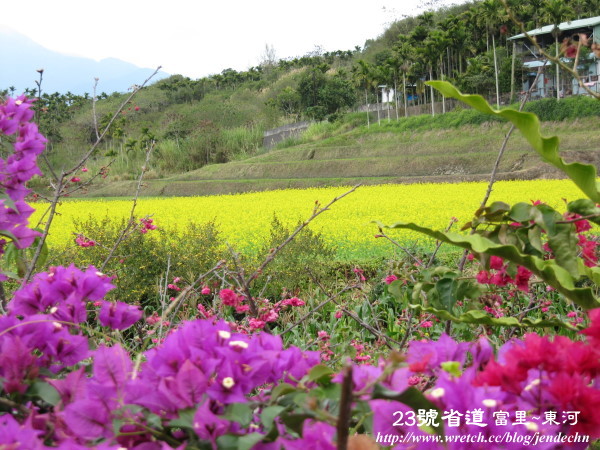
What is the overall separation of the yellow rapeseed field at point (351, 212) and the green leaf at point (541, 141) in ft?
15.4

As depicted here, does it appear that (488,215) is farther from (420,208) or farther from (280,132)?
(280,132)

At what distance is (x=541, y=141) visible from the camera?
3.86 ft

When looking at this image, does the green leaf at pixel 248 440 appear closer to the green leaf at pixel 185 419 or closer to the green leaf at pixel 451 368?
the green leaf at pixel 185 419

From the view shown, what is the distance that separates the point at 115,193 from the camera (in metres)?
24.2

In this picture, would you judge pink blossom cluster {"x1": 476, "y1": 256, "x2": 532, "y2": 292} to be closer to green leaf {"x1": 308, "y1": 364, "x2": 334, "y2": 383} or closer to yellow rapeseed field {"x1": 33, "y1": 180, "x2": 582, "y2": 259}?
green leaf {"x1": 308, "y1": 364, "x2": 334, "y2": 383}

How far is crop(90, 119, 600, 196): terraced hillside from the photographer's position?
66.4ft

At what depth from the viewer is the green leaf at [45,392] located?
1.94 feet

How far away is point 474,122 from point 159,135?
22.2 meters

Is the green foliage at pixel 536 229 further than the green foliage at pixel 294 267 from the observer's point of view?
No

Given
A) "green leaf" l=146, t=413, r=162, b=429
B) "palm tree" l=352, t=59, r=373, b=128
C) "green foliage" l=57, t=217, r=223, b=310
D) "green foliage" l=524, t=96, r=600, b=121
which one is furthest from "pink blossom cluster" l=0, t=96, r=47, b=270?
"palm tree" l=352, t=59, r=373, b=128

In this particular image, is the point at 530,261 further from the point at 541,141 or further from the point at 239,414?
the point at 239,414

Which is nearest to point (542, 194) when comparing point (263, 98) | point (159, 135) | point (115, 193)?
point (115, 193)

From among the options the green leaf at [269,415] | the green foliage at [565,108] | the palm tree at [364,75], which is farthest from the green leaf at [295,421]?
the palm tree at [364,75]

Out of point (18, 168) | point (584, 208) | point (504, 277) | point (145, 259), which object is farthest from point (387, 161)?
point (18, 168)
